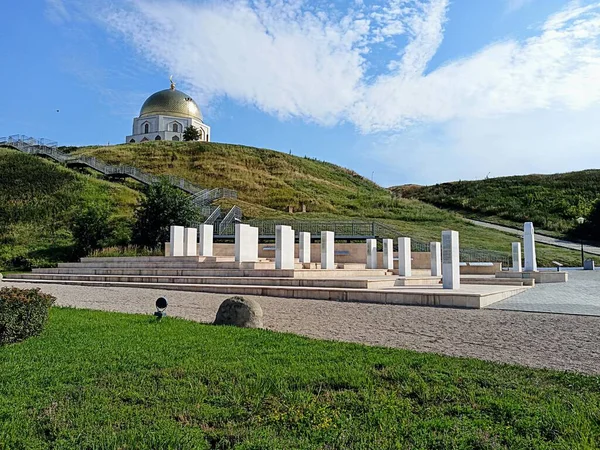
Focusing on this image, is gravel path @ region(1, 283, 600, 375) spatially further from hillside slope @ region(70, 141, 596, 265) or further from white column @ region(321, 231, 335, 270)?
hillside slope @ region(70, 141, 596, 265)

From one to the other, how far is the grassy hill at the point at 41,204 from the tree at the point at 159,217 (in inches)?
179

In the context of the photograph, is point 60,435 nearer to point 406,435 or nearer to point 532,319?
point 406,435

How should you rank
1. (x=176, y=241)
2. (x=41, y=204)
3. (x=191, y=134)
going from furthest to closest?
(x=191, y=134) → (x=41, y=204) → (x=176, y=241)

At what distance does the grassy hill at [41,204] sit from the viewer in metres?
25.9

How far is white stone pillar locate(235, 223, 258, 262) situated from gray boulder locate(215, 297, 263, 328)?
34.0 ft

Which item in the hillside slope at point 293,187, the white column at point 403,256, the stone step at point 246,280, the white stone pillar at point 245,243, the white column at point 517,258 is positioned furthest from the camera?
the hillside slope at point 293,187

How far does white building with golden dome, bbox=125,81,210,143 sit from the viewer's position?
7312cm

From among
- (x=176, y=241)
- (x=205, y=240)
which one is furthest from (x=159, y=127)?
(x=205, y=240)

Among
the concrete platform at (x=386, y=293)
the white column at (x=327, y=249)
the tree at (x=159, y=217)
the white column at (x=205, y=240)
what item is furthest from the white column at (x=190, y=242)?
the white column at (x=327, y=249)

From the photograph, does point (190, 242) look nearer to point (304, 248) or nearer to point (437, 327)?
point (304, 248)

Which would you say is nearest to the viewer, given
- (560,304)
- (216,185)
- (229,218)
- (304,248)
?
(560,304)

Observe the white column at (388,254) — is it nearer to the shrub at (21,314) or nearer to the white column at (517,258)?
the white column at (517,258)

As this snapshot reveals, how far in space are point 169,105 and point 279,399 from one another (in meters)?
76.7

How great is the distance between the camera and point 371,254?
21.3 m
